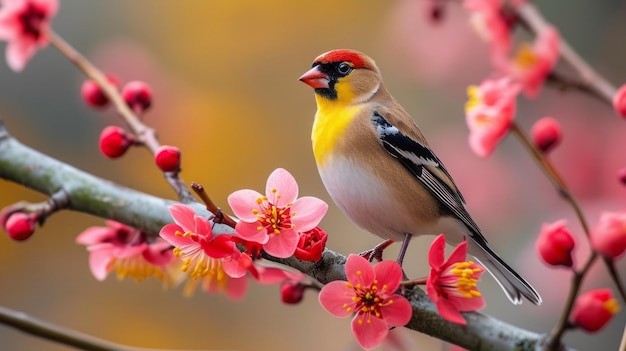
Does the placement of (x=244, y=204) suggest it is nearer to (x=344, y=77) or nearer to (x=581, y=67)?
(x=344, y=77)

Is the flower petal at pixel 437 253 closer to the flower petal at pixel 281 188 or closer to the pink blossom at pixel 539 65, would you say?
the flower petal at pixel 281 188

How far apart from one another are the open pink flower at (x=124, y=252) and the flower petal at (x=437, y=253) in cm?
39

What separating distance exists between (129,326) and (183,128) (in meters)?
1.17

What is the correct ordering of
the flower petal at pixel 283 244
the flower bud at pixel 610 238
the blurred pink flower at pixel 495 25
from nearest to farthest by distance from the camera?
the flower bud at pixel 610 238, the flower petal at pixel 283 244, the blurred pink flower at pixel 495 25

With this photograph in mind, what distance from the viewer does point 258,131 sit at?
403 cm

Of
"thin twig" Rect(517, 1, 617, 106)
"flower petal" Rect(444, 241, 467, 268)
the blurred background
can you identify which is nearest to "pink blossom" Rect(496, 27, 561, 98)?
"thin twig" Rect(517, 1, 617, 106)

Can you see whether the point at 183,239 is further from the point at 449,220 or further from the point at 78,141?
the point at 78,141

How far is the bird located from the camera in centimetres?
131

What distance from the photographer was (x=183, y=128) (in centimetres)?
357

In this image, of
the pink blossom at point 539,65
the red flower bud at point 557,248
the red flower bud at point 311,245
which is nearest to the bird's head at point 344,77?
the pink blossom at point 539,65

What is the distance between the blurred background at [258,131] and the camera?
2.66 m

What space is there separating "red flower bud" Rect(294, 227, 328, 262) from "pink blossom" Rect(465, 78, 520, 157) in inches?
12.8

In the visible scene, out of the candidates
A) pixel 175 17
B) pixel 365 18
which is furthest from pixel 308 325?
pixel 175 17

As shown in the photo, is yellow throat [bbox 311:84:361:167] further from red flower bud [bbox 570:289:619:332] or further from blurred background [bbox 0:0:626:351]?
blurred background [bbox 0:0:626:351]
